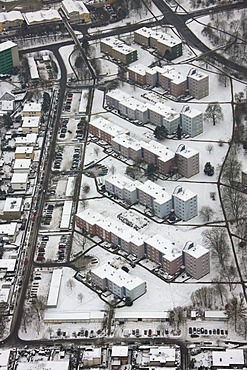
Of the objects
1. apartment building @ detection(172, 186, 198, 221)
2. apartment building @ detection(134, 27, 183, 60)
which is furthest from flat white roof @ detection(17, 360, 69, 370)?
apartment building @ detection(134, 27, 183, 60)

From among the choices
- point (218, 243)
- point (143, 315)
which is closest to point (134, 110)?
point (218, 243)

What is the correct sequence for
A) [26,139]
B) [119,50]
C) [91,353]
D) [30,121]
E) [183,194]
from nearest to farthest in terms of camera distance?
[91,353], [183,194], [26,139], [30,121], [119,50]

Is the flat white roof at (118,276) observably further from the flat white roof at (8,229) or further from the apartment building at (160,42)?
the apartment building at (160,42)

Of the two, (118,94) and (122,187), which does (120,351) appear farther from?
(118,94)

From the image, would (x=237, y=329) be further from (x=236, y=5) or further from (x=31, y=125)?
(x=236, y=5)

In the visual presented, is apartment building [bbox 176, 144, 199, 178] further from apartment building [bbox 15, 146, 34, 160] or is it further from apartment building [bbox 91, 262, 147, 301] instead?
apartment building [bbox 91, 262, 147, 301]

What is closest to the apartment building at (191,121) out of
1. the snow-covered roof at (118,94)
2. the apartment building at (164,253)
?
the snow-covered roof at (118,94)
